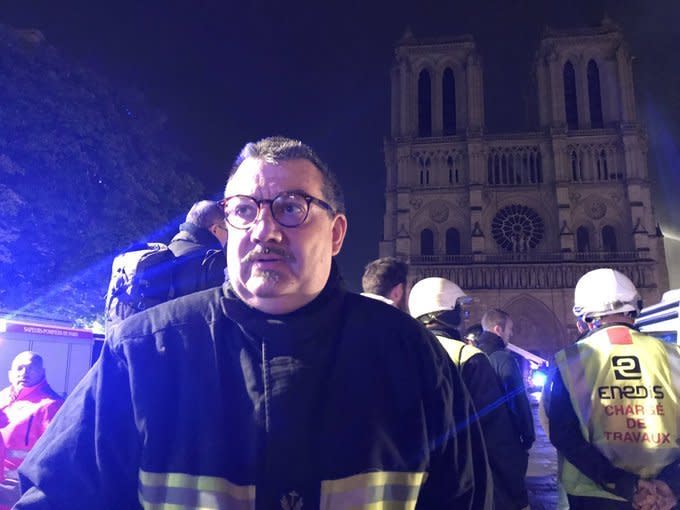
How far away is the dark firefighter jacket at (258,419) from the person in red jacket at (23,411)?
10.6ft

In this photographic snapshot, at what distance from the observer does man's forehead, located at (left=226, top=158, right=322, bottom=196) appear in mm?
1205

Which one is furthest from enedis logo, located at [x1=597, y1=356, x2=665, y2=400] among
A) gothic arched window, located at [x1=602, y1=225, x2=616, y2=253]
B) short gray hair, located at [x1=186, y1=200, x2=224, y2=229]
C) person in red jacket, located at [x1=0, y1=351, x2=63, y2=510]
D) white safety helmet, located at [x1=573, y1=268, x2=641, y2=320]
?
gothic arched window, located at [x1=602, y1=225, x2=616, y2=253]

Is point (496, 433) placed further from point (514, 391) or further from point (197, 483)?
point (197, 483)

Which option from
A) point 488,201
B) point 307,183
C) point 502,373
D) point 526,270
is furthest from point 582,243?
point 307,183

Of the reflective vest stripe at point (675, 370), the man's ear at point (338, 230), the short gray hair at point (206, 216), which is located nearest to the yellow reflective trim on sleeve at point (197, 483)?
the man's ear at point (338, 230)

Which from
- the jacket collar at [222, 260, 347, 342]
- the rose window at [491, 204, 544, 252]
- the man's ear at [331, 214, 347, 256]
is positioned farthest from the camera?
the rose window at [491, 204, 544, 252]

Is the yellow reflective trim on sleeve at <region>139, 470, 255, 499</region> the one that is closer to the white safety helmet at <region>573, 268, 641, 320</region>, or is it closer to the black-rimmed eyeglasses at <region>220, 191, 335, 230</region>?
the black-rimmed eyeglasses at <region>220, 191, 335, 230</region>

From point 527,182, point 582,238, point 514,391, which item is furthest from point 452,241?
point 514,391

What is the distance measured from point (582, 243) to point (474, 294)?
7808 mm

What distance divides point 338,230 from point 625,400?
192 centimetres

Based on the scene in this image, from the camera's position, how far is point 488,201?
3120cm

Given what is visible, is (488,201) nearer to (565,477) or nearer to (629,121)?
(629,121)

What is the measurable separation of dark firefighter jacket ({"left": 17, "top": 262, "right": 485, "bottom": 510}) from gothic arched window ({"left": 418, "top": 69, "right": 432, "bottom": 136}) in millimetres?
33322

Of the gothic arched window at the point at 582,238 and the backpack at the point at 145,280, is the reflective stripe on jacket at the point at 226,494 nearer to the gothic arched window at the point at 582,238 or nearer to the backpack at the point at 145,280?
the backpack at the point at 145,280
